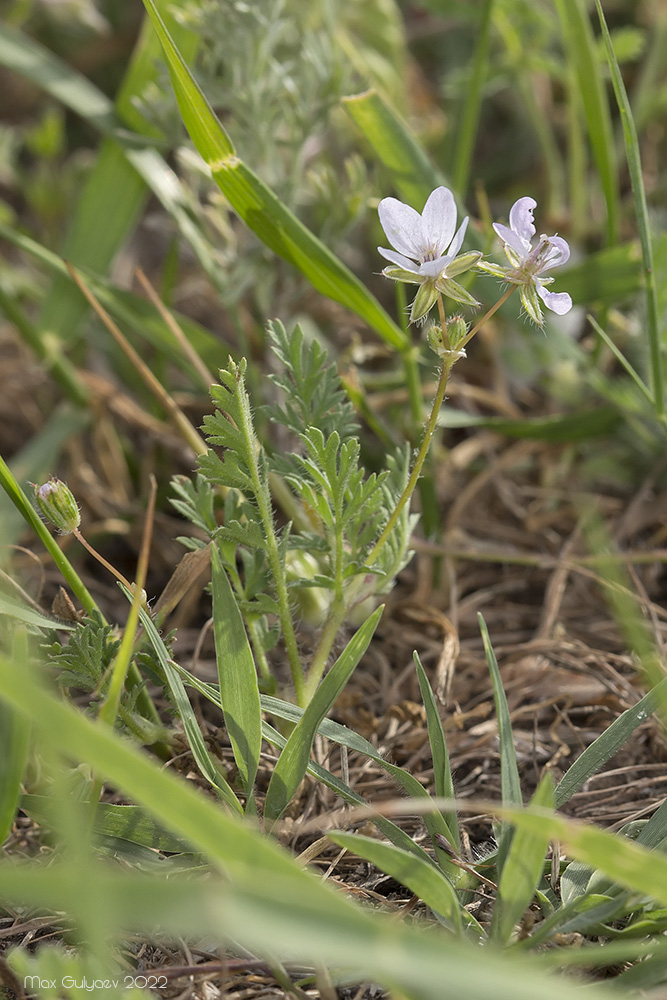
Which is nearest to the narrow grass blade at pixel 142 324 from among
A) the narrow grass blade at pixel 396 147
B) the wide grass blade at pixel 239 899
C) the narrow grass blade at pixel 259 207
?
the narrow grass blade at pixel 259 207

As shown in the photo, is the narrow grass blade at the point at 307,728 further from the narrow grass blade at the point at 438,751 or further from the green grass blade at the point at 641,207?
the green grass blade at the point at 641,207

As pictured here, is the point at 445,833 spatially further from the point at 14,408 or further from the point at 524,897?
the point at 14,408

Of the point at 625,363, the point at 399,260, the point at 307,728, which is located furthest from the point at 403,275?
the point at 307,728

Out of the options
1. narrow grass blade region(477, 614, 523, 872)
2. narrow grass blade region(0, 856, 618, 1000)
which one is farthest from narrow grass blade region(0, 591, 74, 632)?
narrow grass blade region(477, 614, 523, 872)

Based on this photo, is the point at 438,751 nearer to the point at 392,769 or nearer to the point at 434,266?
the point at 392,769

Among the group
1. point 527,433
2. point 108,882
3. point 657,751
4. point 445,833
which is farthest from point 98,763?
point 527,433

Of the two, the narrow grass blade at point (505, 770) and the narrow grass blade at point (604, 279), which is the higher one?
the narrow grass blade at point (604, 279)
